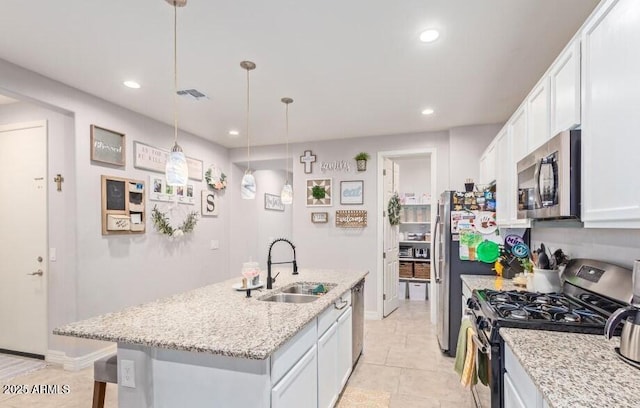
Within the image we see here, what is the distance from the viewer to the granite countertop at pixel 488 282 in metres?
2.62

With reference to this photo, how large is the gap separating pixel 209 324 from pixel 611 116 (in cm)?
194

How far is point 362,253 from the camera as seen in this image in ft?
15.6

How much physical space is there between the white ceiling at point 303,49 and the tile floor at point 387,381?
8.53 ft

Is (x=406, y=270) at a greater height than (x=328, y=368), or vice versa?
(x=328, y=368)

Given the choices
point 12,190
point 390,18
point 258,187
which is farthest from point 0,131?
point 390,18

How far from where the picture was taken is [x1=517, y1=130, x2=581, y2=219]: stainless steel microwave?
149 centimetres

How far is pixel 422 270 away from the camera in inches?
230

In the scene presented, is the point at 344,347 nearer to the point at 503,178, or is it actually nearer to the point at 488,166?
the point at 503,178

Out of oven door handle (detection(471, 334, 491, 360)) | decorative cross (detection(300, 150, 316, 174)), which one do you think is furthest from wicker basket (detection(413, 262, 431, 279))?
oven door handle (detection(471, 334, 491, 360))

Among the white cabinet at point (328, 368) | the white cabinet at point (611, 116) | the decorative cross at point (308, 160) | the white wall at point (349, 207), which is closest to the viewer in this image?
the white cabinet at point (611, 116)

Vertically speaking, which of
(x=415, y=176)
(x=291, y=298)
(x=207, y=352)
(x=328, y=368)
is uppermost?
(x=415, y=176)

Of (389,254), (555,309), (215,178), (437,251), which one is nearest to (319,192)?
(389,254)

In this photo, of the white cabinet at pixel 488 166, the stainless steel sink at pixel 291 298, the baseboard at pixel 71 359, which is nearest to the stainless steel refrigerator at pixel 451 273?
→ the white cabinet at pixel 488 166

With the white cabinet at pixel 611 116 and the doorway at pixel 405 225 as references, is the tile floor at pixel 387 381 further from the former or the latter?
the white cabinet at pixel 611 116
